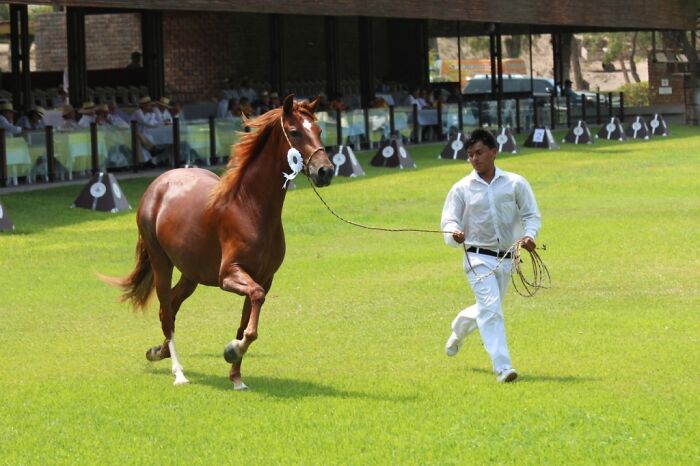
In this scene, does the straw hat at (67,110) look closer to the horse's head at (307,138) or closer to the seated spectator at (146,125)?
the seated spectator at (146,125)

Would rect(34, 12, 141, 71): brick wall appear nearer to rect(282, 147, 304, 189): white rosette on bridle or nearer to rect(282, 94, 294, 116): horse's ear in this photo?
rect(282, 94, 294, 116): horse's ear

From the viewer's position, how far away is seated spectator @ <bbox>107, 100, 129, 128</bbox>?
3036cm

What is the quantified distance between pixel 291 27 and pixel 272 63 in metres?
10.1

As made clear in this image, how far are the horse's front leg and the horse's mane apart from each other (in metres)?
0.65

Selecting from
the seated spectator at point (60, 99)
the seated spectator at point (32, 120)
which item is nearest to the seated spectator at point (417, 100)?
the seated spectator at point (60, 99)

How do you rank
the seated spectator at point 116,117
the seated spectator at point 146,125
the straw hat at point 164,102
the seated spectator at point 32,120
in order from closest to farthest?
the seated spectator at point 32,120
the seated spectator at point 116,117
the seated spectator at point 146,125
the straw hat at point 164,102

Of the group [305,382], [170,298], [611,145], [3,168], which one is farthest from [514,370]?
[611,145]

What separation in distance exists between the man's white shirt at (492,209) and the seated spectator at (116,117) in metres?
19.8

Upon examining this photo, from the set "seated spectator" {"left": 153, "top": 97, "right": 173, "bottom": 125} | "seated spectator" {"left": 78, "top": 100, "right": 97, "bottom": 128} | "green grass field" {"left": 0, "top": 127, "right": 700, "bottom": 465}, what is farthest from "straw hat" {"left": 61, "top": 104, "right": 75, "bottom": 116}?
"green grass field" {"left": 0, "top": 127, "right": 700, "bottom": 465}

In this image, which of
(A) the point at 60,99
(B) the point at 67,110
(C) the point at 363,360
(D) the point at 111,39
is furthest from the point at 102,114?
(C) the point at 363,360

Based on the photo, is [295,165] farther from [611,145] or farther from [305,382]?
[611,145]

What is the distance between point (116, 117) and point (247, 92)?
9.32 m

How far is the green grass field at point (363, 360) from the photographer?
8.87 metres

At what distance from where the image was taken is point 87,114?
97.8 ft
